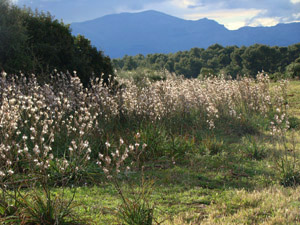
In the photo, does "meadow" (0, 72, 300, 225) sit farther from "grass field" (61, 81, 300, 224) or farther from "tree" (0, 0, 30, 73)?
"tree" (0, 0, 30, 73)

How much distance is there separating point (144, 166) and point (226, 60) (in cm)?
8225

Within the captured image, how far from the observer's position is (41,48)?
11.4 meters

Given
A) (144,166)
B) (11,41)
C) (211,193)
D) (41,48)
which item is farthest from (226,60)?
(211,193)

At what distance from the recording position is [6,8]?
10766mm

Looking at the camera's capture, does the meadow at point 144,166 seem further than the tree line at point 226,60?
No

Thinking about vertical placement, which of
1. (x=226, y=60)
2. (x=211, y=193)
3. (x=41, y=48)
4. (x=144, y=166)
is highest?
(x=226, y=60)

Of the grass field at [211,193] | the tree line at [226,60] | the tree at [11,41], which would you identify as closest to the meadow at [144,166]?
the grass field at [211,193]

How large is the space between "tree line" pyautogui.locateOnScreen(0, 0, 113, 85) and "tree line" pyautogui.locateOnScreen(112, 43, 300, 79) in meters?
47.2

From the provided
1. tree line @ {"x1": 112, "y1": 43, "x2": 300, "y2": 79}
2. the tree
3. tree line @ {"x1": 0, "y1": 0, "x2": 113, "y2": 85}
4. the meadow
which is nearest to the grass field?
the meadow

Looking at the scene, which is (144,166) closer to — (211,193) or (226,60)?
(211,193)

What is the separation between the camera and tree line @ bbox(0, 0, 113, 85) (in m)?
10.4

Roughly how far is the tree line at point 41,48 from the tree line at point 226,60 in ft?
155

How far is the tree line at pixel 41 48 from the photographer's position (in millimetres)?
10406

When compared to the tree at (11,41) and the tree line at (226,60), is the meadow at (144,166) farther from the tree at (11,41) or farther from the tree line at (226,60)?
the tree line at (226,60)
